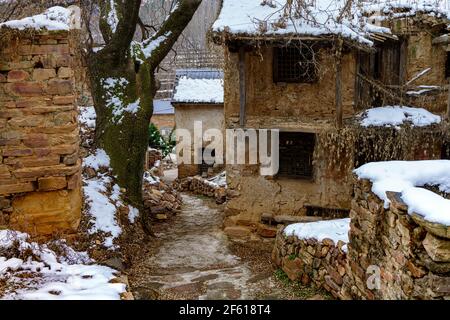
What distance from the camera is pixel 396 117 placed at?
878 cm

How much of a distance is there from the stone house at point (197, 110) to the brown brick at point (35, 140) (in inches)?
459

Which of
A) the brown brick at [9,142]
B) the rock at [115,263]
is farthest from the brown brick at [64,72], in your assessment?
the rock at [115,263]

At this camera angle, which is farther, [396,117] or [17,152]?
[396,117]

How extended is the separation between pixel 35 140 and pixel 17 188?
59 cm

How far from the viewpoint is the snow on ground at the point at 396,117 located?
8.67 meters

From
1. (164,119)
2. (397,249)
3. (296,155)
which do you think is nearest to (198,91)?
(164,119)

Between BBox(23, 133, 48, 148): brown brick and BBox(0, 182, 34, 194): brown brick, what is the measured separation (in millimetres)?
455

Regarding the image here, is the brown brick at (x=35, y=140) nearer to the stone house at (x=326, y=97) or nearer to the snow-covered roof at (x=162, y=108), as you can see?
the stone house at (x=326, y=97)

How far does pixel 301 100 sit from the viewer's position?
9.13 metres

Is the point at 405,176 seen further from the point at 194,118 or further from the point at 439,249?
the point at 194,118

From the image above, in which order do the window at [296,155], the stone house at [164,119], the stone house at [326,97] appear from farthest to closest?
the stone house at [164,119] → the window at [296,155] → the stone house at [326,97]

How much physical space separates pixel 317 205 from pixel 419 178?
5.23 metres
